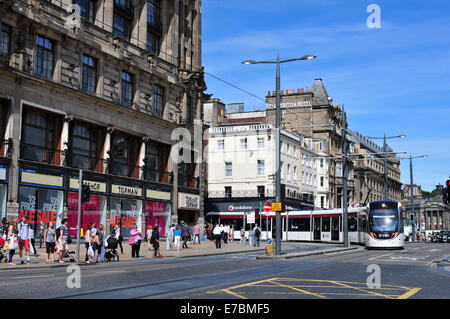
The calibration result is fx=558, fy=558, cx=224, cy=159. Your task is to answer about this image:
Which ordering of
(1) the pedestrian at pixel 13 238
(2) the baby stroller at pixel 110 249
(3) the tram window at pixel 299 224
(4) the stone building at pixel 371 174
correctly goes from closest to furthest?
1. (1) the pedestrian at pixel 13 238
2. (2) the baby stroller at pixel 110 249
3. (3) the tram window at pixel 299 224
4. (4) the stone building at pixel 371 174

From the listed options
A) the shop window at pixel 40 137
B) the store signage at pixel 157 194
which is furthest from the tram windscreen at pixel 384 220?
the shop window at pixel 40 137

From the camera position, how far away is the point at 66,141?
33.5 m

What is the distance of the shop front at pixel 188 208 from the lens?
4606cm

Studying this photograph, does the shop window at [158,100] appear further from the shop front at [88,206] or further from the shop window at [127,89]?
the shop front at [88,206]

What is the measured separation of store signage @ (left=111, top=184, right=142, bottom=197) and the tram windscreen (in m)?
16.4

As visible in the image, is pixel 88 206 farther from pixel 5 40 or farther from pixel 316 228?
pixel 316 228

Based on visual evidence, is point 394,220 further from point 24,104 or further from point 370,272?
point 24,104

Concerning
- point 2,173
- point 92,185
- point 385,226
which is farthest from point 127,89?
point 385,226

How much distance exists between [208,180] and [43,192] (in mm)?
36932

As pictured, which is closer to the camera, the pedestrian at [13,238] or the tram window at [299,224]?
the pedestrian at [13,238]

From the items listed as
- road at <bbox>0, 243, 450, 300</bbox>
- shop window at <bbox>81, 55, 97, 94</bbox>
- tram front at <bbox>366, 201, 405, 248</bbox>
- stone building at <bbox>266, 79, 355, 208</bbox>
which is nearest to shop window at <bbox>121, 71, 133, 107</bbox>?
shop window at <bbox>81, 55, 97, 94</bbox>

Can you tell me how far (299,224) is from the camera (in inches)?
2014

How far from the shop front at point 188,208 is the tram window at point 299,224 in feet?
29.8

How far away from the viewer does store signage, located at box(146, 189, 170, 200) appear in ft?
137
